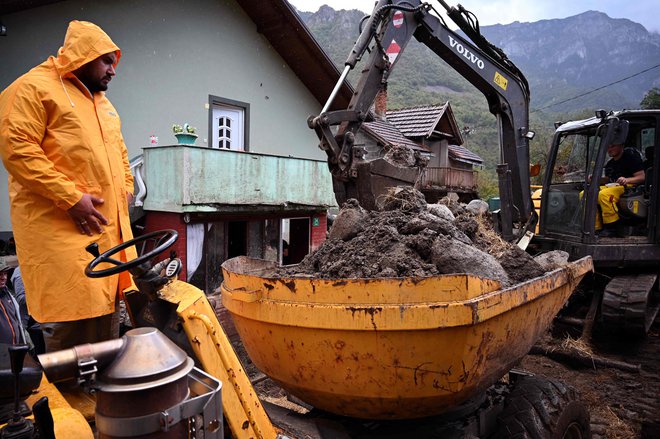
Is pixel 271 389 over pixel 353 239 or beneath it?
beneath

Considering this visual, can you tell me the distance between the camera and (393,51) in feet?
14.8

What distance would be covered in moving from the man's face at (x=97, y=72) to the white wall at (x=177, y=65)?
4.68 metres

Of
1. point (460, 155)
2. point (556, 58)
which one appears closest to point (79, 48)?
point (460, 155)

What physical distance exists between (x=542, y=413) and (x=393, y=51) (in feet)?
10.6

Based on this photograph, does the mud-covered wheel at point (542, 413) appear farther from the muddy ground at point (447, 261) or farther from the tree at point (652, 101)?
the tree at point (652, 101)

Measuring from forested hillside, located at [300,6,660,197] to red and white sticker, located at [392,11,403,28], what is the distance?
47.9ft

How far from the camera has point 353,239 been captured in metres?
2.81

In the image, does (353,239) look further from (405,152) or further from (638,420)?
(638,420)

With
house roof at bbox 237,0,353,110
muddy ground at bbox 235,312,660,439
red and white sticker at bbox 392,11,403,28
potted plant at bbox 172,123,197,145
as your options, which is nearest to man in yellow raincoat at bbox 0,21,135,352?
muddy ground at bbox 235,312,660,439

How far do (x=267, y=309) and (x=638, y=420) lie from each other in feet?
11.7

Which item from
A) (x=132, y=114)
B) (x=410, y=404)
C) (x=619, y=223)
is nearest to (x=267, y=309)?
(x=410, y=404)

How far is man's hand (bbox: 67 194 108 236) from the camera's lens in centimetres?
234

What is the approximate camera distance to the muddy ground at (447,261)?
8.27 feet

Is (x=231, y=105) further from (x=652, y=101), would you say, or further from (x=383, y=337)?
(x=652, y=101)
